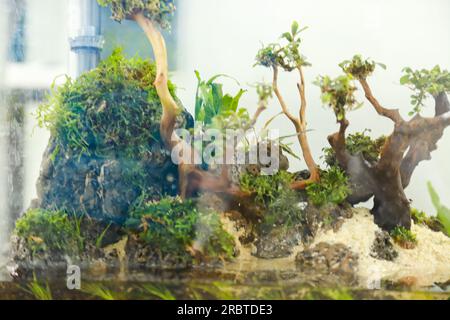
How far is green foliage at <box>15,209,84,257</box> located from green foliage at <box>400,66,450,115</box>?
4.44 feet

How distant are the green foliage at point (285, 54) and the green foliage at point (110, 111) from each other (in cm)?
37

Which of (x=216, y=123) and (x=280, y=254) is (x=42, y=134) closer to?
(x=216, y=123)

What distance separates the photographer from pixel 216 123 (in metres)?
1.83

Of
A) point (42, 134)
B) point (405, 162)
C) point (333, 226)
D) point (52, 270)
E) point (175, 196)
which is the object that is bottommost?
point (52, 270)

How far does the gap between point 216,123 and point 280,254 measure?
53 cm

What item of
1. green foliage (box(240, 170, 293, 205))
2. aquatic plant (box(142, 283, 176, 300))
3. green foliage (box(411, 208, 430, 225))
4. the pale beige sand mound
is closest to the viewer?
aquatic plant (box(142, 283, 176, 300))

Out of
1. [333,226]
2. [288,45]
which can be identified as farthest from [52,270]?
[288,45]

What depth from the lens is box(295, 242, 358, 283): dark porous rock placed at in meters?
1.80

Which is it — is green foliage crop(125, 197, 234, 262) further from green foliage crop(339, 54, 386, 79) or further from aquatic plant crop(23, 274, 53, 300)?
green foliage crop(339, 54, 386, 79)

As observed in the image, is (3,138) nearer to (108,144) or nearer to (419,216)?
(108,144)

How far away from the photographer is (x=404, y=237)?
6.41 ft

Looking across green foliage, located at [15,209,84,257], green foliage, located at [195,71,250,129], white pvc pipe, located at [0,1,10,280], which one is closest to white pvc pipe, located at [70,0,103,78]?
white pvc pipe, located at [0,1,10,280]

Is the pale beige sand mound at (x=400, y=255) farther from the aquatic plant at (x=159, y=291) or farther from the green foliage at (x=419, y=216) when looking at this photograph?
the aquatic plant at (x=159, y=291)

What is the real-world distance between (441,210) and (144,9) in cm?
137
